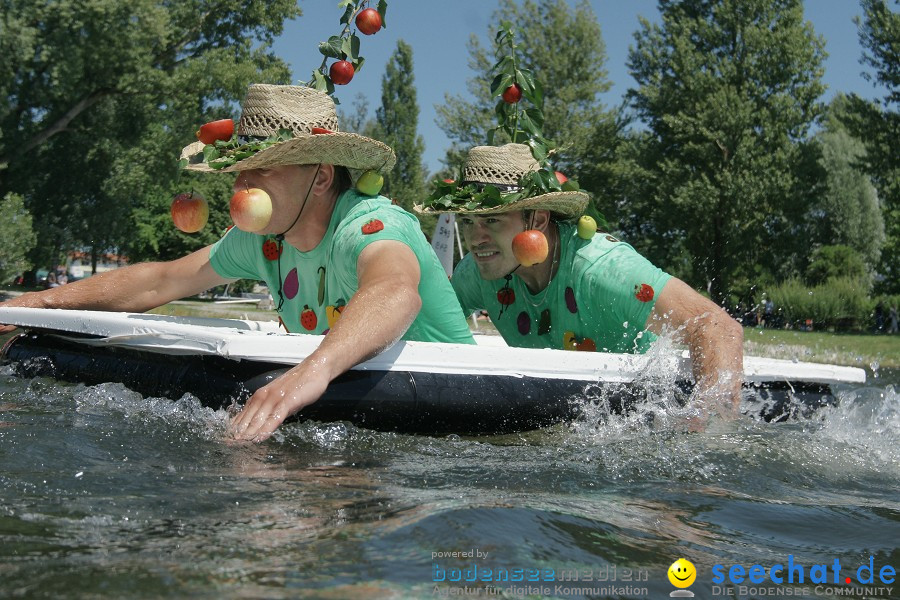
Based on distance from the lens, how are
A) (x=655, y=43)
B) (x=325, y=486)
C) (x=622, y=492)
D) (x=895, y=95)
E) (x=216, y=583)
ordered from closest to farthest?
(x=216, y=583) → (x=325, y=486) → (x=622, y=492) → (x=895, y=95) → (x=655, y=43)

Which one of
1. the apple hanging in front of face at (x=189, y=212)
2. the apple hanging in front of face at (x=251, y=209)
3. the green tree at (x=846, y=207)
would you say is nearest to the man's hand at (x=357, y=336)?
the apple hanging in front of face at (x=251, y=209)

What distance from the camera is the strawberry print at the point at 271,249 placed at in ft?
13.4

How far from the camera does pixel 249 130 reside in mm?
3740

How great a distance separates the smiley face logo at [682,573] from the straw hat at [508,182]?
2.37m

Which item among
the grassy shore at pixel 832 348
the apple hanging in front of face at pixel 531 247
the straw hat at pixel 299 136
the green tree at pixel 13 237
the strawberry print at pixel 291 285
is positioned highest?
the straw hat at pixel 299 136

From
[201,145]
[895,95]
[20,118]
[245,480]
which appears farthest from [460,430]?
[895,95]

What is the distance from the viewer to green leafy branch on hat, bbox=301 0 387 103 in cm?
495

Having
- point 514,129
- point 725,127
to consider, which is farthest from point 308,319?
point 725,127

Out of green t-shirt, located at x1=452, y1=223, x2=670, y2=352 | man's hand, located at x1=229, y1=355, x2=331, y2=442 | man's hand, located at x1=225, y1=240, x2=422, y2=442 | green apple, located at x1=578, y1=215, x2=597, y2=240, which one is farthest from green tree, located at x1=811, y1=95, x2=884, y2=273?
man's hand, located at x1=229, y1=355, x2=331, y2=442

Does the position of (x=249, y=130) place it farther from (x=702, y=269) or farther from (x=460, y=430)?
(x=702, y=269)

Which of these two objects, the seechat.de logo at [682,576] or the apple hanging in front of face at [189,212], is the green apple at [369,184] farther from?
the seechat.de logo at [682,576]

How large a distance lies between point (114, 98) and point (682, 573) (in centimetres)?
2225

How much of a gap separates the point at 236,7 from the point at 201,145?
20429mm

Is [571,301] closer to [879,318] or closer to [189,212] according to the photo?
[189,212]
